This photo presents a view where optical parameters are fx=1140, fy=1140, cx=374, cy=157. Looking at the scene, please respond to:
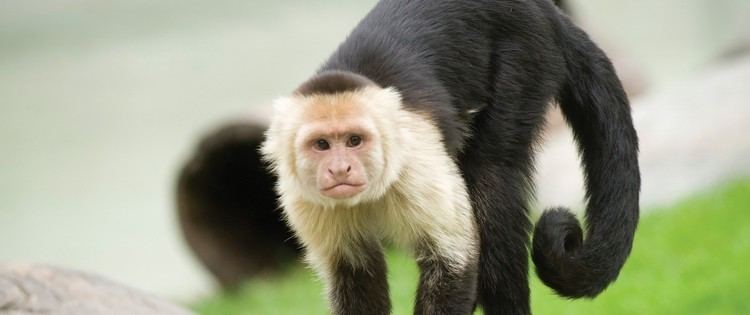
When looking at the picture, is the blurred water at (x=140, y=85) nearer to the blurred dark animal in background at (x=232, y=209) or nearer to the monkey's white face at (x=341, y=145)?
the blurred dark animal in background at (x=232, y=209)

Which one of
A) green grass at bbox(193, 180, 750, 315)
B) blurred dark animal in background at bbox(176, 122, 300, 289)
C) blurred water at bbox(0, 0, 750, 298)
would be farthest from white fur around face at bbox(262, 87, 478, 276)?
blurred water at bbox(0, 0, 750, 298)

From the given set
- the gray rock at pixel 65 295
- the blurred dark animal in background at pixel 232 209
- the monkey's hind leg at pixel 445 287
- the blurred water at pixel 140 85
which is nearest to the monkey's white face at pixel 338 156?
the monkey's hind leg at pixel 445 287

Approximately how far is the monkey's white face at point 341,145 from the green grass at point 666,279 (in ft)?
7.84

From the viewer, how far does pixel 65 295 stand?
3.77 m

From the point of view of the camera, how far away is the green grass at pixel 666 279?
220 inches

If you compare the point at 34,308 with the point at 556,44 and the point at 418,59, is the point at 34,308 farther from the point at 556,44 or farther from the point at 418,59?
the point at 556,44

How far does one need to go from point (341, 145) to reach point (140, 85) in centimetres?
1100

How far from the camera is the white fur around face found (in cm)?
333

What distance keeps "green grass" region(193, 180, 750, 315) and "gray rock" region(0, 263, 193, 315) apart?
6.37 ft

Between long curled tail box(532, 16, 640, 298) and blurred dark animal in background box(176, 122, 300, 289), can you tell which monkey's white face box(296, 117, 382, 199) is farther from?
blurred dark animal in background box(176, 122, 300, 289)

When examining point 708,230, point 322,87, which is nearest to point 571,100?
point 322,87

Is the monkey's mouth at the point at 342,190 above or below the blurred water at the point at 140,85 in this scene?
above

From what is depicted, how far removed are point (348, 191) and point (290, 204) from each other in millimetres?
330

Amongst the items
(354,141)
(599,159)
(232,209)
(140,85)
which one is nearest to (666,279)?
(599,159)
